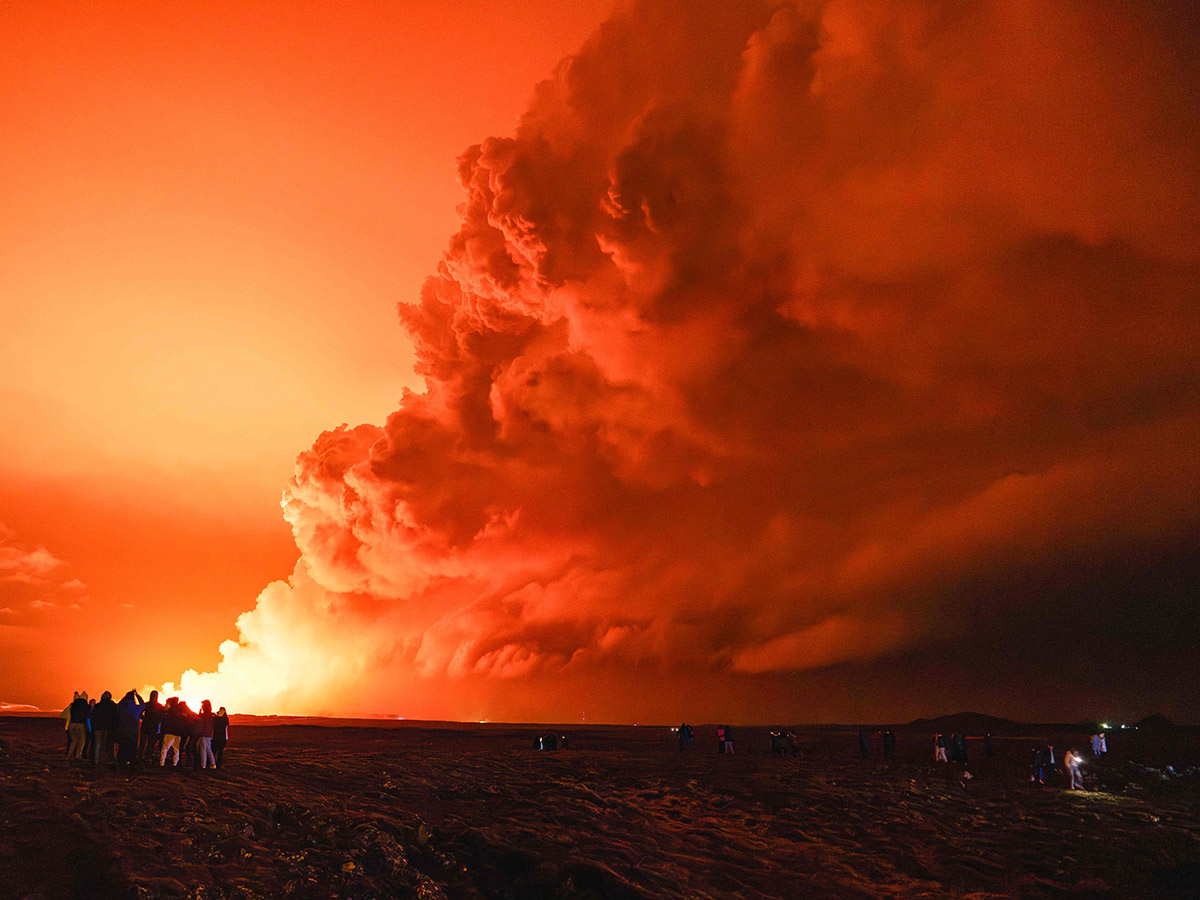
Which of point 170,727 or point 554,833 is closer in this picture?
point 554,833

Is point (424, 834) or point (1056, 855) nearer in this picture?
point (424, 834)

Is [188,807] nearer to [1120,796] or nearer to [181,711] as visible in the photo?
[181,711]

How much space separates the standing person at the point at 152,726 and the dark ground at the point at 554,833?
1587 millimetres

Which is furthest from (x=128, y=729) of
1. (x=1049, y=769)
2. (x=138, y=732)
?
(x=1049, y=769)

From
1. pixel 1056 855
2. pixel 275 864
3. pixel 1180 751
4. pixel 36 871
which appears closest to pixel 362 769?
pixel 275 864

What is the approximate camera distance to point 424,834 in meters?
20.8

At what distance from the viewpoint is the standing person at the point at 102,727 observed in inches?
1009

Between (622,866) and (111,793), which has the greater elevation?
(111,793)

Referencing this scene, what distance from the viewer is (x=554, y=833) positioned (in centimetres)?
2298

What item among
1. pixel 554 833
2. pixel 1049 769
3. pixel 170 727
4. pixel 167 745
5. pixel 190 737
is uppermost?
pixel 170 727

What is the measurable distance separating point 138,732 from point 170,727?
160 centimetres

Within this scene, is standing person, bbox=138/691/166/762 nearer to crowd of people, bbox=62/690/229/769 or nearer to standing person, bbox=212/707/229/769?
crowd of people, bbox=62/690/229/769

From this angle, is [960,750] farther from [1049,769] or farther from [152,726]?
[152,726]

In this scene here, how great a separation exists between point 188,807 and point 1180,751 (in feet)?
254
